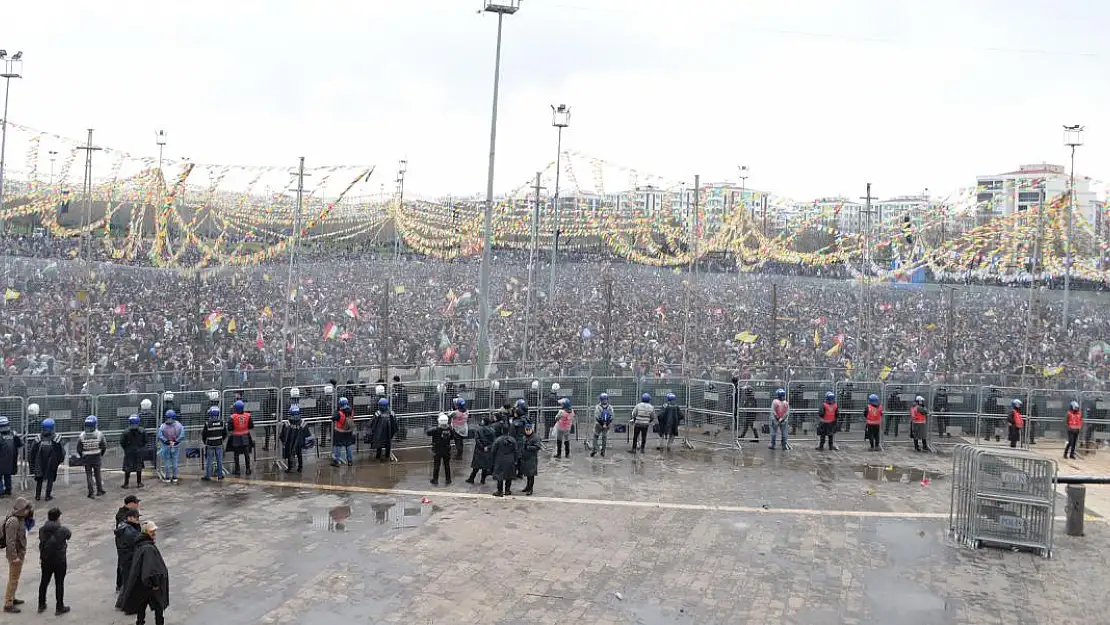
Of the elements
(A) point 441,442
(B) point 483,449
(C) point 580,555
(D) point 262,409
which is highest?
(D) point 262,409

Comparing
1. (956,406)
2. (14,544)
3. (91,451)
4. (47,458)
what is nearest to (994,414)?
(956,406)

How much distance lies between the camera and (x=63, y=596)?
10.3 m

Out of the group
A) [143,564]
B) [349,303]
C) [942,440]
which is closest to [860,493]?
[942,440]

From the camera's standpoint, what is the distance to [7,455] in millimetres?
14945

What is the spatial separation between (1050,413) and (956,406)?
7.92ft

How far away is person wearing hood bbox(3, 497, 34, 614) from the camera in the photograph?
10000mm

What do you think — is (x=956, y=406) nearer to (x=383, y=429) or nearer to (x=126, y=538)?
(x=383, y=429)

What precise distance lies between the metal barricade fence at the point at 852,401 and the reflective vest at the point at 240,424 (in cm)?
1272

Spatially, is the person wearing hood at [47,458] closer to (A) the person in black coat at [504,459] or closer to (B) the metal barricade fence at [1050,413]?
(A) the person in black coat at [504,459]

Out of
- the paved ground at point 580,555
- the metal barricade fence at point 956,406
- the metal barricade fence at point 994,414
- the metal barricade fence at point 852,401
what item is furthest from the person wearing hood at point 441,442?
the metal barricade fence at point 994,414

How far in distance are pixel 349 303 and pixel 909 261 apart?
2174cm

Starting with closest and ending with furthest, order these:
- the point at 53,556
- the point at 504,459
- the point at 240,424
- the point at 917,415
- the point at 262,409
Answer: the point at 53,556 < the point at 504,459 < the point at 240,424 < the point at 262,409 < the point at 917,415

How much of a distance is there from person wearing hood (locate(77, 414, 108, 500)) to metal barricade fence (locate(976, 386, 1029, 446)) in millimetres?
17825

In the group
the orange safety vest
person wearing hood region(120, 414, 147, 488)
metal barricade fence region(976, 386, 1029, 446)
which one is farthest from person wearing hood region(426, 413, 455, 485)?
metal barricade fence region(976, 386, 1029, 446)
